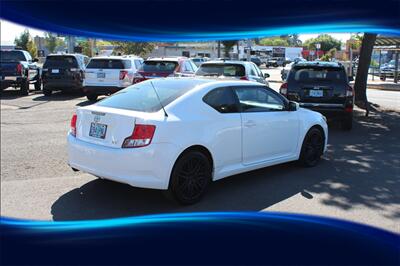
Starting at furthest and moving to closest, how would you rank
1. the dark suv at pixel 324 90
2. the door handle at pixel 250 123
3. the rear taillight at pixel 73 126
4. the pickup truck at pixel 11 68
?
the dark suv at pixel 324 90, the door handle at pixel 250 123, the rear taillight at pixel 73 126, the pickup truck at pixel 11 68

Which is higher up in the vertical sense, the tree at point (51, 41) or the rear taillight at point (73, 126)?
the tree at point (51, 41)

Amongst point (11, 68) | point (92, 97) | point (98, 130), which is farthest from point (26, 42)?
point (92, 97)

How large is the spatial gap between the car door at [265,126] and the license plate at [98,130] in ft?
6.17

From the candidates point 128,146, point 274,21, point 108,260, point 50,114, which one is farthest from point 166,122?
point 274,21

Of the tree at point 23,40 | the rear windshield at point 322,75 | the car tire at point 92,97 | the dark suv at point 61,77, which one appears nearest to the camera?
the tree at point 23,40

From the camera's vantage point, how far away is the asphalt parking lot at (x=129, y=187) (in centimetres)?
274

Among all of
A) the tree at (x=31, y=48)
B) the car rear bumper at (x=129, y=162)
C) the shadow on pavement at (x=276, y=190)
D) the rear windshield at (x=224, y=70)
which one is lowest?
the shadow on pavement at (x=276, y=190)

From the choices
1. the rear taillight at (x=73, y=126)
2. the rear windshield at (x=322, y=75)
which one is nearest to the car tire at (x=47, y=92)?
the rear taillight at (x=73, y=126)

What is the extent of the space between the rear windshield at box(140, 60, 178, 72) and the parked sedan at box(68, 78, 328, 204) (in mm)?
6012

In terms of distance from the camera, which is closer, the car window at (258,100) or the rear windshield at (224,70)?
the car window at (258,100)

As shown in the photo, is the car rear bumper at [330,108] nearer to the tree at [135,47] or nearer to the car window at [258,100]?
the car window at [258,100]

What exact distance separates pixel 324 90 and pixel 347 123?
99cm

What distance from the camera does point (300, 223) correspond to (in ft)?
13.8

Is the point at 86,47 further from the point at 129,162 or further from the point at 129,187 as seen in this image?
the point at 129,187
